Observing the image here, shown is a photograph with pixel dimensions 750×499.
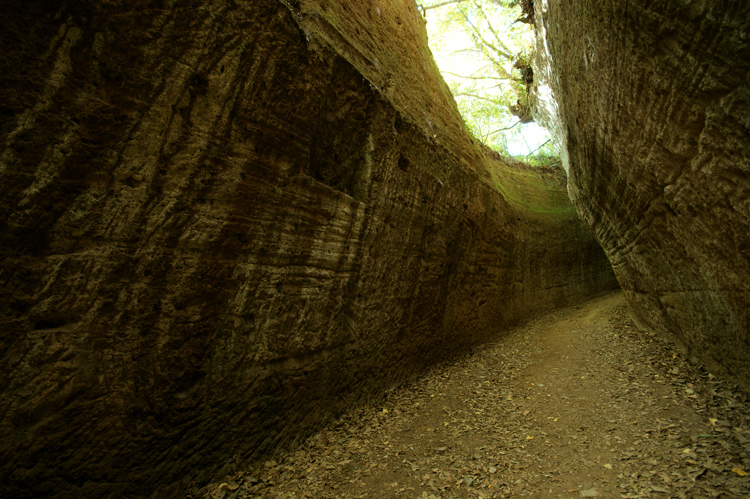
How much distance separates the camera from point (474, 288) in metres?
Result: 6.63

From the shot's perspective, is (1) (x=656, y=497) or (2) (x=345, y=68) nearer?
(1) (x=656, y=497)

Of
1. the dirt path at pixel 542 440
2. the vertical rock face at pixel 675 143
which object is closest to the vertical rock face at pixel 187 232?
the dirt path at pixel 542 440

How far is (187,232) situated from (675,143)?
14.0 ft

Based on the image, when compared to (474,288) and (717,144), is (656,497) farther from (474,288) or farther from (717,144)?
(474,288)

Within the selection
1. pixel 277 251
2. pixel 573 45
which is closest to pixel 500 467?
pixel 277 251

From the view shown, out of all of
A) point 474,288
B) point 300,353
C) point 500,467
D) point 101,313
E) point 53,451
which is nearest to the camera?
point 53,451

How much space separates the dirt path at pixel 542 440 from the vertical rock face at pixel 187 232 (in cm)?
47

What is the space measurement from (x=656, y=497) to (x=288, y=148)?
4.03 metres

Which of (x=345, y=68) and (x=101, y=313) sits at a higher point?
(x=345, y=68)

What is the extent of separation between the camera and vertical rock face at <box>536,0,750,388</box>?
2477 millimetres

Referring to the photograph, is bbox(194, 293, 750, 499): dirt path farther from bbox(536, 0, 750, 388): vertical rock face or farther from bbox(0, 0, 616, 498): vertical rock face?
bbox(536, 0, 750, 388): vertical rock face

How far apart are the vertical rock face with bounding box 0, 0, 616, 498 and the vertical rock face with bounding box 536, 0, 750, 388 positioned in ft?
7.67

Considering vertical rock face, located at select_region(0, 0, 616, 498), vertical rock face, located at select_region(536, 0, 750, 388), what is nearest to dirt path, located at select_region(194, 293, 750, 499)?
vertical rock face, located at select_region(0, 0, 616, 498)

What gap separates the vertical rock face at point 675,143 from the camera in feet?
8.13
